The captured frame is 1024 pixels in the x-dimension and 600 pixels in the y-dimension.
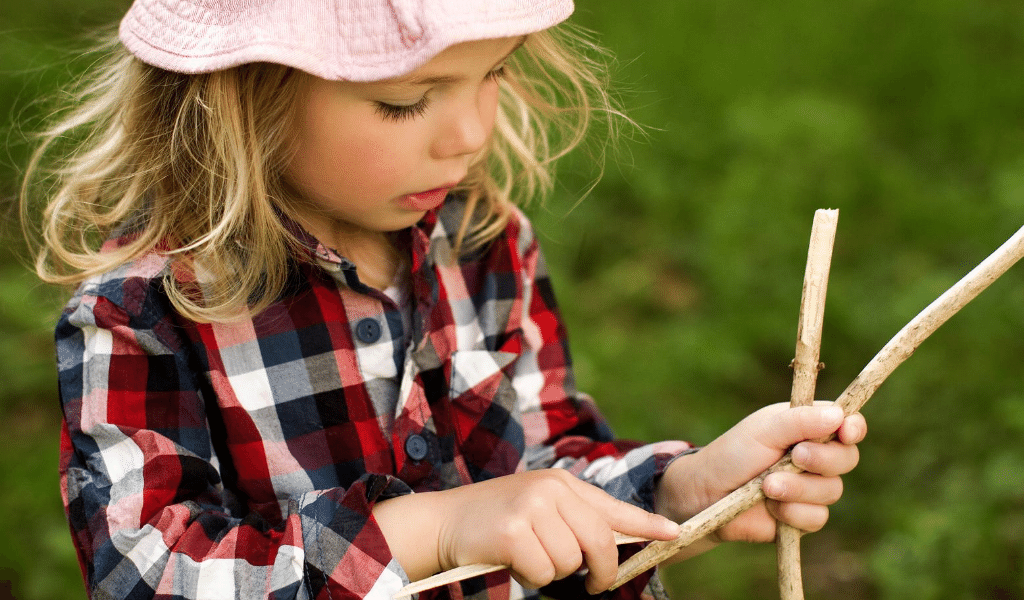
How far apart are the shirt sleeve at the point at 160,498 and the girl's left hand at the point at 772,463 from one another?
1.30ft

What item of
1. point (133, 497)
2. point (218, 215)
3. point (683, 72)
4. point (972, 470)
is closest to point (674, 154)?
point (683, 72)

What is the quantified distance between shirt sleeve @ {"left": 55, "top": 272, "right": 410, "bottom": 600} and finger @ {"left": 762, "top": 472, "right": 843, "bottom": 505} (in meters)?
0.47

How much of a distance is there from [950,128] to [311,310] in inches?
124

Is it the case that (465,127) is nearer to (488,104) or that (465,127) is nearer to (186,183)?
(488,104)

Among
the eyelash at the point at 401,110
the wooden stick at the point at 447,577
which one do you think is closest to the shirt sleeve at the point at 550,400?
the wooden stick at the point at 447,577

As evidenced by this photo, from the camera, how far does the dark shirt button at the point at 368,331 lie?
1.46m

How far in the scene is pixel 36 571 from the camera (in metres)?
2.45

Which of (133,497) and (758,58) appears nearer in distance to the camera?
(133,497)

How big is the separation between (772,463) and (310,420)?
24.9 inches

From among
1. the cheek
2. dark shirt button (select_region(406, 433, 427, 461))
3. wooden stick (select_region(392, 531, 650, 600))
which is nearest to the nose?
the cheek

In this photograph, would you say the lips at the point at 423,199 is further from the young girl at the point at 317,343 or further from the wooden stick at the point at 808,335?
the wooden stick at the point at 808,335

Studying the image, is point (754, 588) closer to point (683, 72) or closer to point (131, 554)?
point (131, 554)

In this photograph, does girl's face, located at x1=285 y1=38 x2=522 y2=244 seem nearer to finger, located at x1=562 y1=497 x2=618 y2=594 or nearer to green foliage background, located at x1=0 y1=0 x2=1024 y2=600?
finger, located at x1=562 y1=497 x2=618 y2=594

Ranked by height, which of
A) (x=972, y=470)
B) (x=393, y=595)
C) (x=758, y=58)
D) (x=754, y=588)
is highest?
(x=758, y=58)
